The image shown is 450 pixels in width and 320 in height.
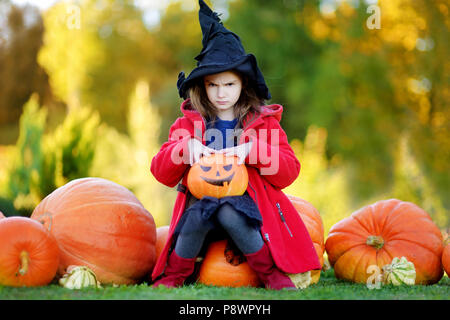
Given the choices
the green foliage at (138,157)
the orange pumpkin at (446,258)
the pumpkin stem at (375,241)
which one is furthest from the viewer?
the green foliage at (138,157)

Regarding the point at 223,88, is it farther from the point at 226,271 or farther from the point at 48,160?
the point at 48,160

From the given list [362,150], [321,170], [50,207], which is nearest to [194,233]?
[50,207]

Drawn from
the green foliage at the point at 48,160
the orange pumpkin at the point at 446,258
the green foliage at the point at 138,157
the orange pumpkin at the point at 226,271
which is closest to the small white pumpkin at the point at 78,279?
the orange pumpkin at the point at 226,271

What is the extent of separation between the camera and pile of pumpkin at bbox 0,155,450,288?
9.16ft

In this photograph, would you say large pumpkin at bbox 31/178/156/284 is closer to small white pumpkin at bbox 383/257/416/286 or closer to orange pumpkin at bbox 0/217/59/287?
orange pumpkin at bbox 0/217/59/287

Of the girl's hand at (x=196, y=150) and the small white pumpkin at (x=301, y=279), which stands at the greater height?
the girl's hand at (x=196, y=150)

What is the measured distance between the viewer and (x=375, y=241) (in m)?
3.51

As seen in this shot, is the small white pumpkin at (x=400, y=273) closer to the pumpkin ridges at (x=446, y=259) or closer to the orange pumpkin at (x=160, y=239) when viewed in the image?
the pumpkin ridges at (x=446, y=259)

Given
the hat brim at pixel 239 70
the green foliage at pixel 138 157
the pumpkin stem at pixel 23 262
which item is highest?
the hat brim at pixel 239 70

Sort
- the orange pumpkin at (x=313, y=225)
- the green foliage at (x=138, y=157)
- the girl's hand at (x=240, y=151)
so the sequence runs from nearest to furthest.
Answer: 1. the girl's hand at (x=240, y=151)
2. the orange pumpkin at (x=313, y=225)
3. the green foliage at (x=138, y=157)

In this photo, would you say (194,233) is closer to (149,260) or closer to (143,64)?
(149,260)

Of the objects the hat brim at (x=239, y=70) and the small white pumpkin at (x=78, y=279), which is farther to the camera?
the hat brim at (x=239, y=70)

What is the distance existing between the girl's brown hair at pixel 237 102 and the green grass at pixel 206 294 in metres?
1.09

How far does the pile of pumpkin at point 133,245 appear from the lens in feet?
9.16
